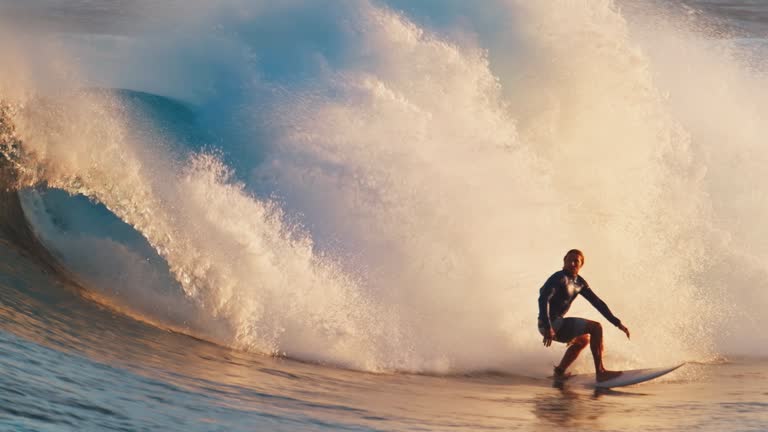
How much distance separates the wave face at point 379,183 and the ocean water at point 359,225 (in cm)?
3

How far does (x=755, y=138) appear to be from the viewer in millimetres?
16203

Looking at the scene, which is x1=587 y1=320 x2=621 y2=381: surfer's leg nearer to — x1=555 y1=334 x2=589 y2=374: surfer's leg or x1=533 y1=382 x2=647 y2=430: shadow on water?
x1=555 y1=334 x2=589 y2=374: surfer's leg

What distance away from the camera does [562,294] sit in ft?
32.8

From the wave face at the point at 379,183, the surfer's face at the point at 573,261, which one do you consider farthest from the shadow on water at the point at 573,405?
the wave face at the point at 379,183

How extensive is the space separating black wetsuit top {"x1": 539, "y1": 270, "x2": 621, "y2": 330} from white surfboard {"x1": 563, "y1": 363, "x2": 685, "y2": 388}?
450 mm

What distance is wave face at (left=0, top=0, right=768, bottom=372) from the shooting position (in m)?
10.0

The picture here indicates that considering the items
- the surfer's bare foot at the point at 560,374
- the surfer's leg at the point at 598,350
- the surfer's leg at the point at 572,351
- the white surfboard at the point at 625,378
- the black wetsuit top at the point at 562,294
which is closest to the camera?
the white surfboard at the point at 625,378

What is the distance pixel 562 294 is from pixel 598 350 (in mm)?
560

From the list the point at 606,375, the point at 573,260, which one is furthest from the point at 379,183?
the point at 606,375

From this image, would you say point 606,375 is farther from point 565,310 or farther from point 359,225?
point 359,225

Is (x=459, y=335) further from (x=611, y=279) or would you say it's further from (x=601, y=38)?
(x=601, y=38)

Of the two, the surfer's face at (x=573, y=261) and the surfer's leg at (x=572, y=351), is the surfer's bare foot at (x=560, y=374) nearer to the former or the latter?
the surfer's leg at (x=572, y=351)

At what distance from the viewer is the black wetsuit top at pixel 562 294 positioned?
988 cm

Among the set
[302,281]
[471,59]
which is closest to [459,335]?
[302,281]
